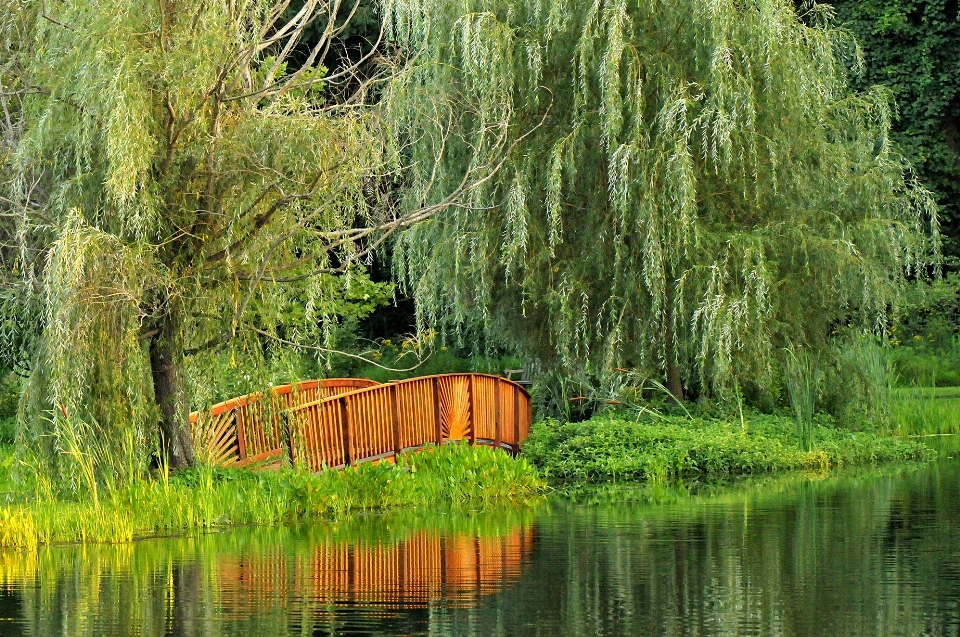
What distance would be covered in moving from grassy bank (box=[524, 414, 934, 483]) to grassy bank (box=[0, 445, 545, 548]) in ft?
7.08

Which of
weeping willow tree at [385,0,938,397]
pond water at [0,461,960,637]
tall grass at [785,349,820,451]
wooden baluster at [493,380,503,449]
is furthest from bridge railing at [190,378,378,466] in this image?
tall grass at [785,349,820,451]

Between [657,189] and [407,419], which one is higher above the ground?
[657,189]

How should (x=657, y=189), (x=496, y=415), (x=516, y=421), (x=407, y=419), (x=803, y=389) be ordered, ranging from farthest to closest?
(x=803, y=389) < (x=516, y=421) < (x=657, y=189) < (x=496, y=415) < (x=407, y=419)

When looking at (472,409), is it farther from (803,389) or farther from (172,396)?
(172,396)

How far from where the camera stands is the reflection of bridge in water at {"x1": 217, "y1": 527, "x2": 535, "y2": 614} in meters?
9.58

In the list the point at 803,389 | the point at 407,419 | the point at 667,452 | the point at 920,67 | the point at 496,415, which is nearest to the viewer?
the point at 407,419

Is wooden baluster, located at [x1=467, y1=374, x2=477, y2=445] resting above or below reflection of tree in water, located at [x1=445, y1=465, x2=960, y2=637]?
above

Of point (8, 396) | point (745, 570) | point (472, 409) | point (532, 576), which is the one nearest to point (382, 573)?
point (532, 576)

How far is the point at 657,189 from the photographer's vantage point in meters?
21.8

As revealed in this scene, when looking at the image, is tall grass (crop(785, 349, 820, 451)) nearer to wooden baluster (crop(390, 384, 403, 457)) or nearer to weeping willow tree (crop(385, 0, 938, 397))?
weeping willow tree (crop(385, 0, 938, 397))

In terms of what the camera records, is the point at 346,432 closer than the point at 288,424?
No

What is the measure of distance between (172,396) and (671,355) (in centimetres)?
910

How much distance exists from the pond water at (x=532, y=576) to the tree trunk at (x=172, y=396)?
6.63 feet

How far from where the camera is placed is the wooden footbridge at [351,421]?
16328 millimetres
